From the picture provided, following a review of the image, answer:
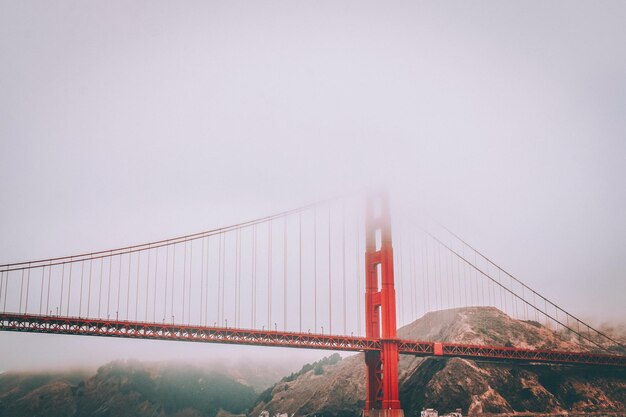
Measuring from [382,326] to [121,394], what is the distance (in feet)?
346

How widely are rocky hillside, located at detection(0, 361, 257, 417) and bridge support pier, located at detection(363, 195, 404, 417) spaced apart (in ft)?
299

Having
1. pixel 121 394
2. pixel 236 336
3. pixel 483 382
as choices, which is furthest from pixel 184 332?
pixel 121 394

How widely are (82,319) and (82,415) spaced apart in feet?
319

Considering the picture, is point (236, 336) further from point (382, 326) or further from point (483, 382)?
point (483, 382)

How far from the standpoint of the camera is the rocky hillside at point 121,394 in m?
148

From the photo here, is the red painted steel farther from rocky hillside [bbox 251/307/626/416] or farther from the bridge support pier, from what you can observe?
rocky hillside [bbox 251/307/626/416]

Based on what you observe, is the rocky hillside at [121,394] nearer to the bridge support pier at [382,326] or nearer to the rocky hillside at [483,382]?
the rocky hillside at [483,382]

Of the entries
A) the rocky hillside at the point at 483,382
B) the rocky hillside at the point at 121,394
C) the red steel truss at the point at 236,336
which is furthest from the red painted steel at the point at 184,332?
the rocky hillside at the point at 121,394

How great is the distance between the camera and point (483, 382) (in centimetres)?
8794

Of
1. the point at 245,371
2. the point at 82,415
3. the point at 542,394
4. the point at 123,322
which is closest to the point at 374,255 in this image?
the point at 123,322

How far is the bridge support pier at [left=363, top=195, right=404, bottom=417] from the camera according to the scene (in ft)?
229

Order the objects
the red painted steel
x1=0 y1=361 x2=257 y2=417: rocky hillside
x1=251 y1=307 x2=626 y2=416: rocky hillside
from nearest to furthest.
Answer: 1. the red painted steel
2. x1=251 y1=307 x2=626 y2=416: rocky hillside
3. x1=0 y1=361 x2=257 y2=417: rocky hillside

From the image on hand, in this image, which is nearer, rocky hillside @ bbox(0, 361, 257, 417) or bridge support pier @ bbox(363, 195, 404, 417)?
bridge support pier @ bbox(363, 195, 404, 417)

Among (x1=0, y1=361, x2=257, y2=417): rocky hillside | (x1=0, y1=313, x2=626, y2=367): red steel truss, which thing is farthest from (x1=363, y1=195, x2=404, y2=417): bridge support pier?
(x1=0, y1=361, x2=257, y2=417): rocky hillside
